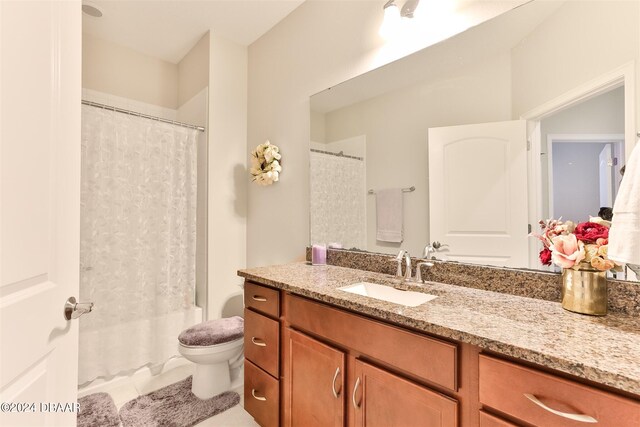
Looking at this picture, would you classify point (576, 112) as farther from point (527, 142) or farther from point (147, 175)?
point (147, 175)

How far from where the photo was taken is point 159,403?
1854 millimetres

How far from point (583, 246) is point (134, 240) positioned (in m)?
2.44

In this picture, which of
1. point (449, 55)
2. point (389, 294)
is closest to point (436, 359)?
point (389, 294)

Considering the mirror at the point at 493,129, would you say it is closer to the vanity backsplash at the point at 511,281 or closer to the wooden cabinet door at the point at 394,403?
the vanity backsplash at the point at 511,281

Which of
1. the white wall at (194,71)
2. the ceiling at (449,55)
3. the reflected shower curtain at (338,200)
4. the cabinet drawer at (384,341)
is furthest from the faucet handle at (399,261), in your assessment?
the white wall at (194,71)

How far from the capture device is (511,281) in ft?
3.89

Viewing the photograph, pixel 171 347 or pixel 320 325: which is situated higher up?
pixel 320 325

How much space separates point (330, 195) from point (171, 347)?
170 centimetres

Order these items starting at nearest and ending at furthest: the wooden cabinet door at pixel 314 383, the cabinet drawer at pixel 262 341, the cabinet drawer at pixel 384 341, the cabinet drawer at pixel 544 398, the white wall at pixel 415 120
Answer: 1. the cabinet drawer at pixel 544 398
2. the cabinet drawer at pixel 384 341
3. the wooden cabinet door at pixel 314 383
4. the white wall at pixel 415 120
5. the cabinet drawer at pixel 262 341

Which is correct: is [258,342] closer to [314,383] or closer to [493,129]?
[314,383]

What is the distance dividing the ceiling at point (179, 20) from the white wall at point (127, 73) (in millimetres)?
84

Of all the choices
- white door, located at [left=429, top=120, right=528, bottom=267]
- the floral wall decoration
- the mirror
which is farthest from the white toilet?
white door, located at [left=429, top=120, right=528, bottom=267]

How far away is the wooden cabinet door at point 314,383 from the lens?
1.14 m

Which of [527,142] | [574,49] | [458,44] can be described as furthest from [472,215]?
[458,44]
